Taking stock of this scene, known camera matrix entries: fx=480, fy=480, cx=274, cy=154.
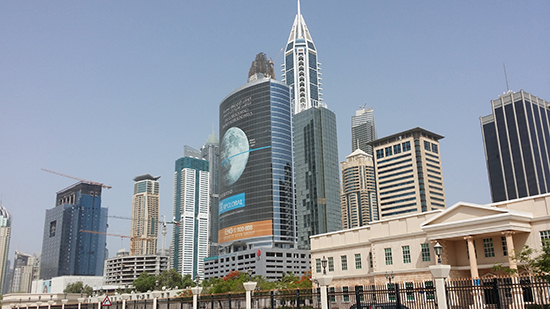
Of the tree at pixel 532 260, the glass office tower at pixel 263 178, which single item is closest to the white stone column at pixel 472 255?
the tree at pixel 532 260

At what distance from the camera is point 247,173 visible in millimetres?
197125

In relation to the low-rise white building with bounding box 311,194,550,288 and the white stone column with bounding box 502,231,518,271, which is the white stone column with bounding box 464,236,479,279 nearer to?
the low-rise white building with bounding box 311,194,550,288

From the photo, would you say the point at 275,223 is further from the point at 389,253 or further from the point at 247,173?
the point at 389,253

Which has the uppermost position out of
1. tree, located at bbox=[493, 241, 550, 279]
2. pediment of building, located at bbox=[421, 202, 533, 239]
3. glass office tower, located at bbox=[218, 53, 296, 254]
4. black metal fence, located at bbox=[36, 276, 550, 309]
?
glass office tower, located at bbox=[218, 53, 296, 254]

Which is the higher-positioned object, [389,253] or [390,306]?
[389,253]

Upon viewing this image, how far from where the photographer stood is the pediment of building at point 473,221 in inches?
1692

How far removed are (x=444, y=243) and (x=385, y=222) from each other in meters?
8.22

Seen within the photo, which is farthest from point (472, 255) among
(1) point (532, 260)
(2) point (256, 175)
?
(2) point (256, 175)

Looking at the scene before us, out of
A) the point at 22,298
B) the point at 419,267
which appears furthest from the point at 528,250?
the point at 22,298

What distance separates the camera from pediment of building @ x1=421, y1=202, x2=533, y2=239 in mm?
42969

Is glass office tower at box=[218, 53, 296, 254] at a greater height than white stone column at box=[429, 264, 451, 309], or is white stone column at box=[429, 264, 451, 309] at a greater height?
glass office tower at box=[218, 53, 296, 254]

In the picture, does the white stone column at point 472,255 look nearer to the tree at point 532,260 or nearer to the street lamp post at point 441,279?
the tree at point 532,260

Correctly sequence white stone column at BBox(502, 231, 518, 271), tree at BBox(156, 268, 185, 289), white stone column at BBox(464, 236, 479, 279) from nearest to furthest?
white stone column at BBox(502, 231, 518, 271), white stone column at BBox(464, 236, 479, 279), tree at BBox(156, 268, 185, 289)

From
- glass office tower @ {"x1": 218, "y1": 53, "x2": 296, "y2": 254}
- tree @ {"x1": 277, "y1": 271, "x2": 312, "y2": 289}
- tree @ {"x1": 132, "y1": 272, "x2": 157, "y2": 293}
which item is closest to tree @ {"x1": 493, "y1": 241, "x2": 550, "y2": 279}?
tree @ {"x1": 277, "y1": 271, "x2": 312, "y2": 289}
